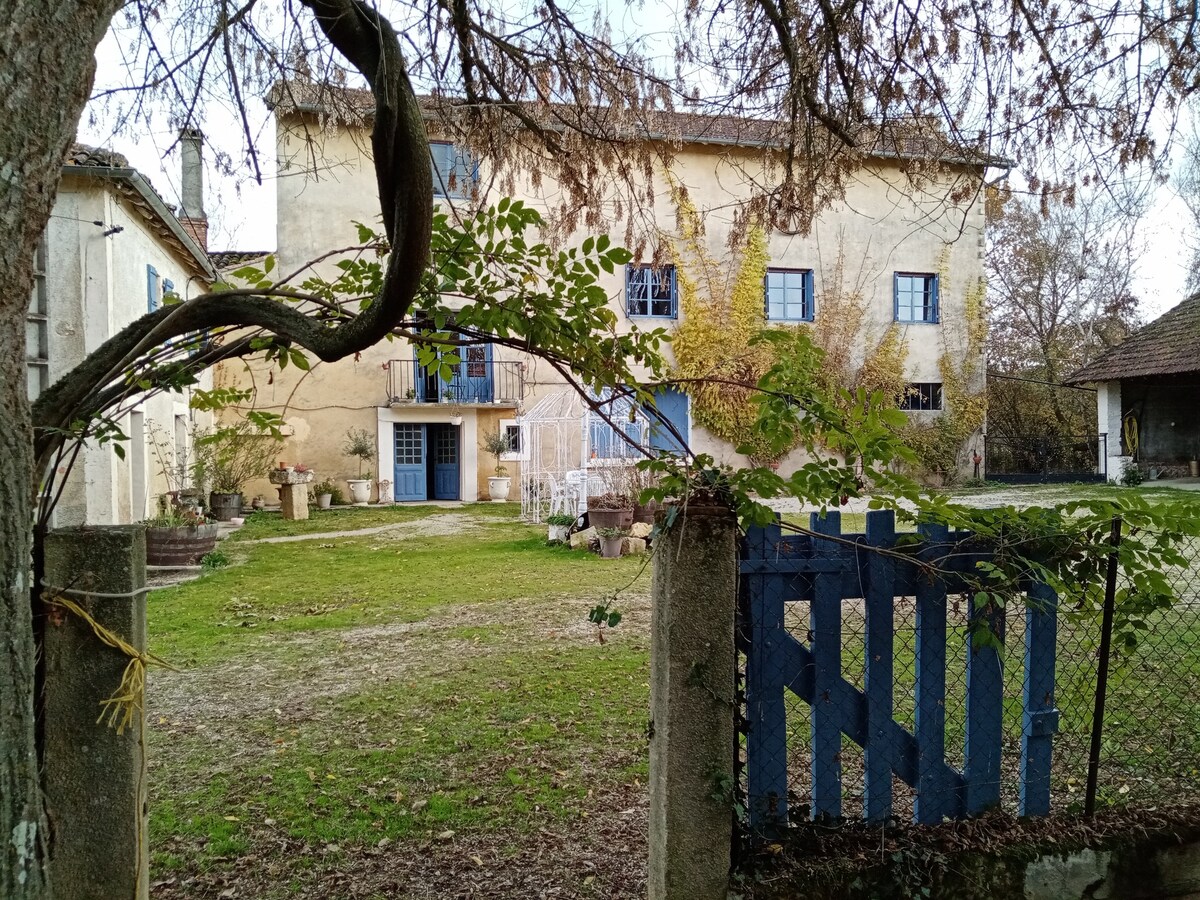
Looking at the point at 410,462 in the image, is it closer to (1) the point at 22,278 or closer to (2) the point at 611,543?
(2) the point at 611,543

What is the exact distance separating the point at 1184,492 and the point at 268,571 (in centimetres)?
1617

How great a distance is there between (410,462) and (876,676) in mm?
18144

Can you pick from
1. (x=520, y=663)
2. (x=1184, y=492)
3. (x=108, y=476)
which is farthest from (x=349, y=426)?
(x=1184, y=492)

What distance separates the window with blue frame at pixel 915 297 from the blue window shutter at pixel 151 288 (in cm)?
1685

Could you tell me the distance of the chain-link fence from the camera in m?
2.80

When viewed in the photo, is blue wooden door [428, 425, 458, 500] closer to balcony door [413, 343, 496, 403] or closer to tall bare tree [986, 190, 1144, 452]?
balcony door [413, 343, 496, 403]

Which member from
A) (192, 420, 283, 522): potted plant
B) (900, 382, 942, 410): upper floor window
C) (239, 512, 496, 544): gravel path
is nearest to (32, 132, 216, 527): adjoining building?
(239, 512, 496, 544): gravel path

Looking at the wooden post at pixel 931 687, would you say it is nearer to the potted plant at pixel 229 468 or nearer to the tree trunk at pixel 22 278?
the tree trunk at pixel 22 278

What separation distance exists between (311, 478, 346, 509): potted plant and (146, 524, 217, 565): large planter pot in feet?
26.0

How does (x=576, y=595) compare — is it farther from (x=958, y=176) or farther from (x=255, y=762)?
(x=958, y=176)

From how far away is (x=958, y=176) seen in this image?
429 centimetres

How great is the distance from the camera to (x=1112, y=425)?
19.0 m

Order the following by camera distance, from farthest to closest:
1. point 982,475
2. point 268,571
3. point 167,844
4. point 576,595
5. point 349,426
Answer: point 982,475, point 349,426, point 268,571, point 576,595, point 167,844

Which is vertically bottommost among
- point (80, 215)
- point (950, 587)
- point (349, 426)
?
point (950, 587)
